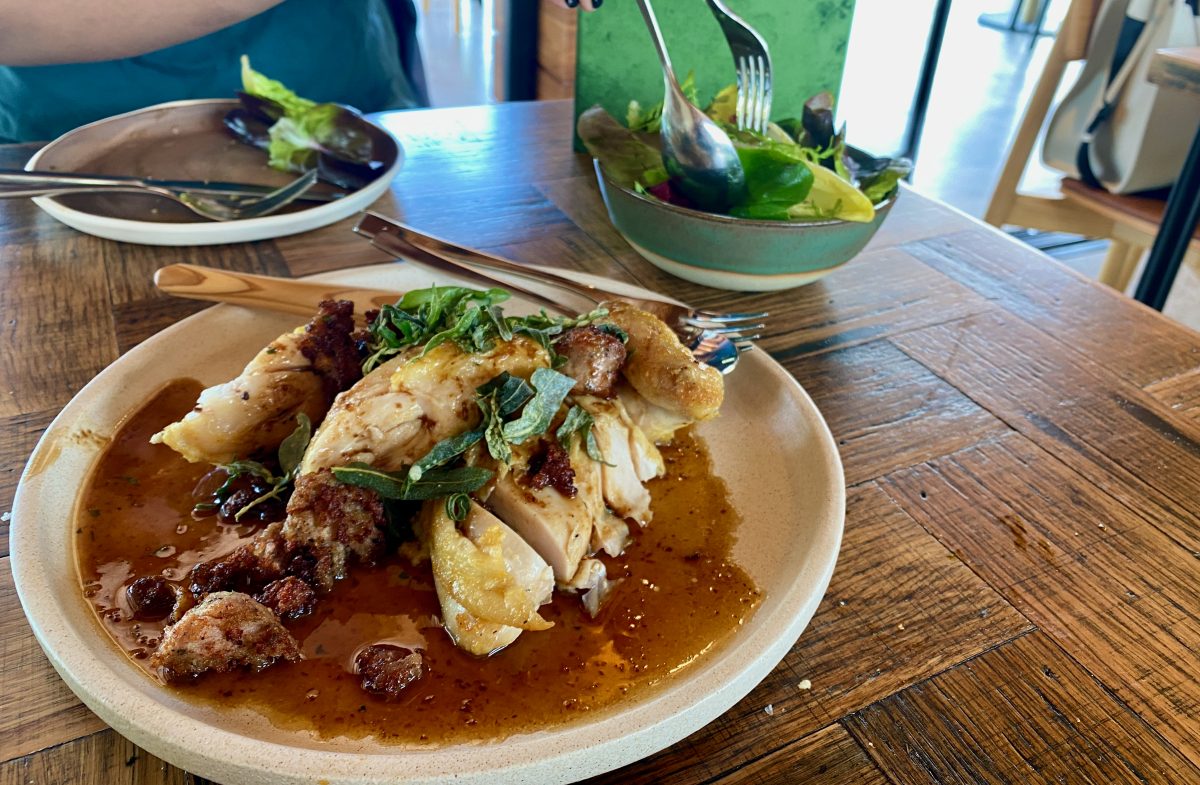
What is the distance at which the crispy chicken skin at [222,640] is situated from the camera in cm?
84

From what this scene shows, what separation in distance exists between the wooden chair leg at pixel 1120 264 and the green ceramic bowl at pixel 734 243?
2.68 metres

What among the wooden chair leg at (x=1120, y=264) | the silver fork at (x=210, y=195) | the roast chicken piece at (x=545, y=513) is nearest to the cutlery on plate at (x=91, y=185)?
the silver fork at (x=210, y=195)

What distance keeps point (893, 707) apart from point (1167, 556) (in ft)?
1.86

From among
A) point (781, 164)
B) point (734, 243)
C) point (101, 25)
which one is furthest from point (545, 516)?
point (101, 25)

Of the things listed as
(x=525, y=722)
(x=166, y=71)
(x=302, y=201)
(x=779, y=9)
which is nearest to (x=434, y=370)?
(x=525, y=722)

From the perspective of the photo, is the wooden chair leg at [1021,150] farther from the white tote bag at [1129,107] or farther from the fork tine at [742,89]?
the fork tine at [742,89]

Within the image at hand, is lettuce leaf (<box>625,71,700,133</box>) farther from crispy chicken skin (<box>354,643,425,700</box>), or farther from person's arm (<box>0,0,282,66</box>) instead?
crispy chicken skin (<box>354,643,425,700</box>)

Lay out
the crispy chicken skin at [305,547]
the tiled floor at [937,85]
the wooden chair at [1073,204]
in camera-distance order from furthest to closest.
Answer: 1. the tiled floor at [937,85]
2. the wooden chair at [1073,204]
3. the crispy chicken skin at [305,547]

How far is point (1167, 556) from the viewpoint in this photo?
1169mm

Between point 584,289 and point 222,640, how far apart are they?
0.92 m

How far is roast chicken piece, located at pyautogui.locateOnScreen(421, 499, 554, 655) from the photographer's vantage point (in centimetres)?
93

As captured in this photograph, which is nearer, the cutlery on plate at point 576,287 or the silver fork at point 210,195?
the cutlery on plate at point 576,287

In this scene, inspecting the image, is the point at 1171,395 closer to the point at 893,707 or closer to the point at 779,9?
the point at 893,707

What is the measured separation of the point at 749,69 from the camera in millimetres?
1948
